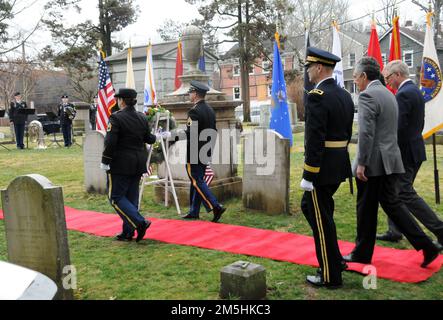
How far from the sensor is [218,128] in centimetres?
891

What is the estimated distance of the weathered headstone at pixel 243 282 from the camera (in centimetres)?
426

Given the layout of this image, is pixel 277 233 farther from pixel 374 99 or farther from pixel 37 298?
pixel 37 298

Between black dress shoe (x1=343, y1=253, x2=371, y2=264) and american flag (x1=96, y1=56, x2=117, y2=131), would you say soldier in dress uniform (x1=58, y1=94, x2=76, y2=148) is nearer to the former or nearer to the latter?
american flag (x1=96, y1=56, x2=117, y2=131)

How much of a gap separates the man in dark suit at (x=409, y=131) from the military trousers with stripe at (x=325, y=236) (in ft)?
4.63

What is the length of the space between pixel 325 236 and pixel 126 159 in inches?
112

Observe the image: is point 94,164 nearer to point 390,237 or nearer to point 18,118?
point 390,237

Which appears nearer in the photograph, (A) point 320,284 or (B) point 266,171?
(A) point 320,284

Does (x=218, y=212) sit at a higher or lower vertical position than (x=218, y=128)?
lower

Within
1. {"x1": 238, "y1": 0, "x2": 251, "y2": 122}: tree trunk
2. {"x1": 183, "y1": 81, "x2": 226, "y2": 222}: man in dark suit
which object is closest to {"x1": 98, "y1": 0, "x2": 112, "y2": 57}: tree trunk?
{"x1": 238, "y1": 0, "x2": 251, "y2": 122}: tree trunk

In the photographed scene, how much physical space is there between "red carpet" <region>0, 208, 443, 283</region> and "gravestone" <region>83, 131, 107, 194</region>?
166cm

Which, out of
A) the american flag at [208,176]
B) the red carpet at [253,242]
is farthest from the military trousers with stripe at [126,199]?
the american flag at [208,176]

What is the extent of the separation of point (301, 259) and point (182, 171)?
357cm

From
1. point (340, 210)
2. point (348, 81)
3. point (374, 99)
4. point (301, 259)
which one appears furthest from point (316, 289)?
point (348, 81)

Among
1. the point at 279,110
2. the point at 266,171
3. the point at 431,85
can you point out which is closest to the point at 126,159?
the point at 266,171
